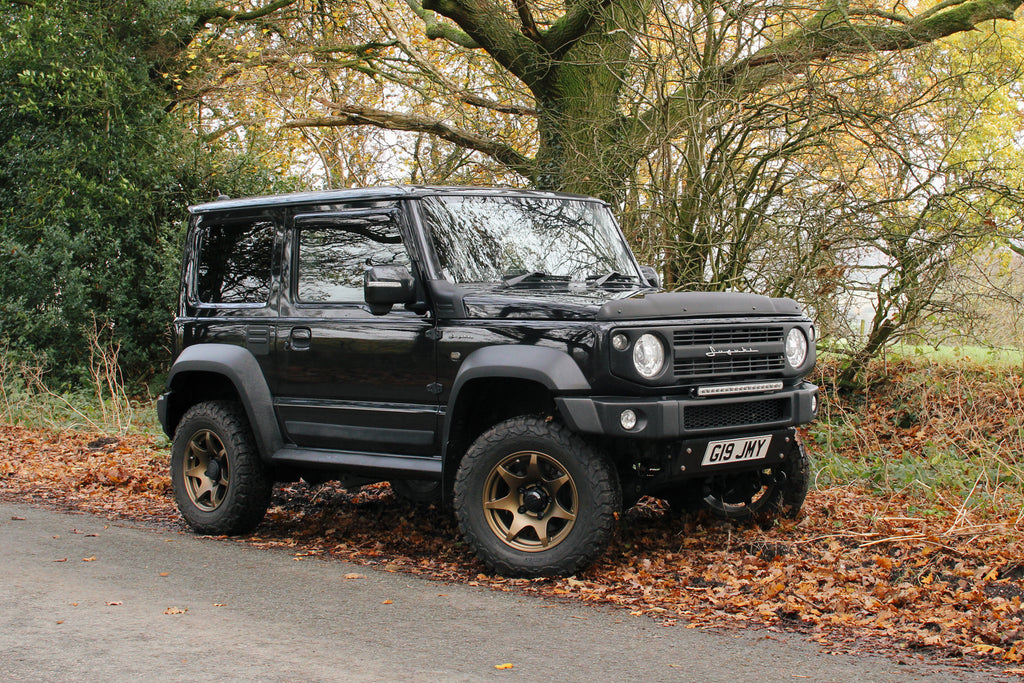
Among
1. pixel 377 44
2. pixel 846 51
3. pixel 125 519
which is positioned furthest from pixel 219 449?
pixel 377 44

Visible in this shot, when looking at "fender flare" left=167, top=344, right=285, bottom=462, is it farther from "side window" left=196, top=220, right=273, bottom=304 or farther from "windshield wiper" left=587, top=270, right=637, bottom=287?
"windshield wiper" left=587, top=270, right=637, bottom=287

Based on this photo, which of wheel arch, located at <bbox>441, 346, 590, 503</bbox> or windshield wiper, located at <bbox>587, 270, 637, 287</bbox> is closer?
wheel arch, located at <bbox>441, 346, 590, 503</bbox>

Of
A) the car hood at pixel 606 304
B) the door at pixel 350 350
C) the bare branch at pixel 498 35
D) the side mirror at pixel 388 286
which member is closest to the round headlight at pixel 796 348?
the car hood at pixel 606 304

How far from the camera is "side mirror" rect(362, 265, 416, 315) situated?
5.78 m

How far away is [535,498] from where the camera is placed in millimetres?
5555

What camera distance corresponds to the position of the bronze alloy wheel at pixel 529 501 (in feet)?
18.1

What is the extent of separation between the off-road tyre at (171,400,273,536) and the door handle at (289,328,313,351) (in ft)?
2.51

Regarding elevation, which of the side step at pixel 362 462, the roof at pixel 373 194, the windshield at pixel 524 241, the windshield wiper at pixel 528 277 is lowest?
the side step at pixel 362 462

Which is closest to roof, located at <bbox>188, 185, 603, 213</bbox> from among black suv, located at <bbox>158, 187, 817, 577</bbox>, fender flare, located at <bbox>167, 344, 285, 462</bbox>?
black suv, located at <bbox>158, 187, 817, 577</bbox>

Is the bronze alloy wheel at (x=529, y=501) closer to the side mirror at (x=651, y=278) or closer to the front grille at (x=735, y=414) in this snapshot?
the front grille at (x=735, y=414)

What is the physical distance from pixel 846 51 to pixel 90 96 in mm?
10697

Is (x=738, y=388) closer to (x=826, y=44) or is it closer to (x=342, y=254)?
(x=342, y=254)

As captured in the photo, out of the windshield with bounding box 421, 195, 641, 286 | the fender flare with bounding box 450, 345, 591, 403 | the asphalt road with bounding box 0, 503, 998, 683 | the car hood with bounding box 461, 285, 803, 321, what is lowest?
the asphalt road with bounding box 0, 503, 998, 683

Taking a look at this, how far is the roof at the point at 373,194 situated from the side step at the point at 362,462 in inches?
60.6
